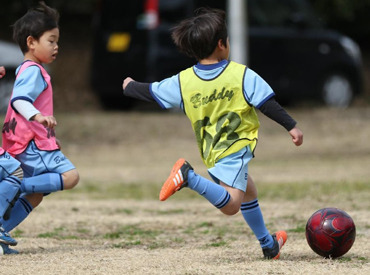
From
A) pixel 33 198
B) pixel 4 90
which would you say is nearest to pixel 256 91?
pixel 33 198

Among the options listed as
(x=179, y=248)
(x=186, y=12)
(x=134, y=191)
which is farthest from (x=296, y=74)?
(x=179, y=248)

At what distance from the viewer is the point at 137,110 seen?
64.5ft

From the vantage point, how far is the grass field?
634 cm

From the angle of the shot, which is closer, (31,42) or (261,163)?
(31,42)

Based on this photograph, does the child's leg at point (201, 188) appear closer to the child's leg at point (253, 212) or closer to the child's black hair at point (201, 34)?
the child's leg at point (253, 212)

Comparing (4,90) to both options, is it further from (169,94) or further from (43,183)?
(169,94)

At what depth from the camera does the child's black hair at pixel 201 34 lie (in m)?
6.26

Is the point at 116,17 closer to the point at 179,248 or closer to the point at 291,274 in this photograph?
the point at 179,248

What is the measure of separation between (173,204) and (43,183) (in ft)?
12.1

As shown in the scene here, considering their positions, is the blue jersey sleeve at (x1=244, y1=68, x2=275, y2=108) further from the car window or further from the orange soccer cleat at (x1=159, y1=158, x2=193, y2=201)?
the car window

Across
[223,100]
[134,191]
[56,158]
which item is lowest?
[134,191]

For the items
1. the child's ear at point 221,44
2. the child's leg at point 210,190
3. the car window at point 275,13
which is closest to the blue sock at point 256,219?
the child's leg at point 210,190

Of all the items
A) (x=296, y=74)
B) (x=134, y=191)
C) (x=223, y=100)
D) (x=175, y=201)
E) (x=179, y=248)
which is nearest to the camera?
(x=223, y=100)

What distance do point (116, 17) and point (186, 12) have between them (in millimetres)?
1343
